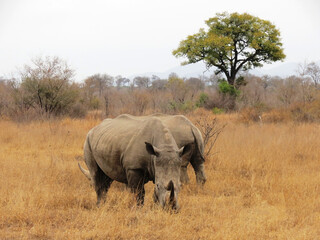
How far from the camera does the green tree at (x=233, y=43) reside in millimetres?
26062

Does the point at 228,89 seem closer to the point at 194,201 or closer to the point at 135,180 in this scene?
the point at 194,201

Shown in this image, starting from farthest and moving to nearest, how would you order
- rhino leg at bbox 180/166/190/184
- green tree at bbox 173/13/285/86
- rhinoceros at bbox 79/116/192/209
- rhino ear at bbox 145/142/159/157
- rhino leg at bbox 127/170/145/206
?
green tree at bbox 173/13/285/86 < rhino leg at bbox 180/166/190/184 < rhino leg at bbox 127/170/145/206 < rhino ear at bbox 145/142/159/157 < rhinoceros at bbox 79/116/192/209

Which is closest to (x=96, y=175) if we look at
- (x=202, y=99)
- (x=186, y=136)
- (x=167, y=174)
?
(x=186, y=136)

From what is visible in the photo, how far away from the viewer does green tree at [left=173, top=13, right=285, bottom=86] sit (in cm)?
2606

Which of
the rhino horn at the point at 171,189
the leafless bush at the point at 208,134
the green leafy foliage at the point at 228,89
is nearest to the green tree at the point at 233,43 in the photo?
the green leafy foliage at the point at 228,89

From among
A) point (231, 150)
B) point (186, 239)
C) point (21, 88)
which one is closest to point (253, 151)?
point (231, 150)

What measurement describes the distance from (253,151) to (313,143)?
219 centimetres

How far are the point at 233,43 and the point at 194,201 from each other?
23.4 m

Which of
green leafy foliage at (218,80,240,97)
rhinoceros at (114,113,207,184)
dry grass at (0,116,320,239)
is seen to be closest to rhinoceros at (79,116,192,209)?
dry grass at (0,116,320,239)

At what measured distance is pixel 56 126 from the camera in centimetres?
1289

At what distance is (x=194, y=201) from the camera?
18.3 feet

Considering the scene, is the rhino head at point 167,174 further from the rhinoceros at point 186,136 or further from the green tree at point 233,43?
the green tree at point 233,43

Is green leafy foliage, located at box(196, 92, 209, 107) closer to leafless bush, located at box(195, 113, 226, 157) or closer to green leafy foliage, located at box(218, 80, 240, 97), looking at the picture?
green leafy foliage, located at box(218, 80, 240, 97)

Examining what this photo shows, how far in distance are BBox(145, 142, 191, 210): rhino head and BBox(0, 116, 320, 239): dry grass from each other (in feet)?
0.75
